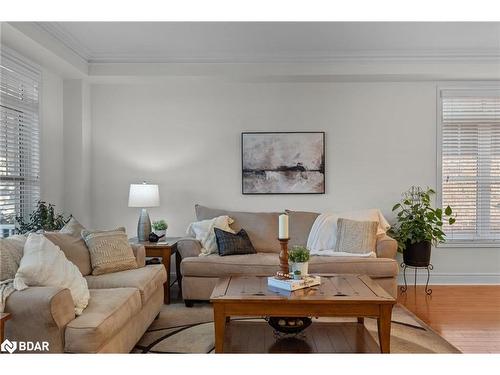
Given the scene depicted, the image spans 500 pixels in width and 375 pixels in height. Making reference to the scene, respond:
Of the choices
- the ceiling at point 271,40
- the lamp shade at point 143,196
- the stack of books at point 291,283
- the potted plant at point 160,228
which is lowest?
the stack of books at point 291,283

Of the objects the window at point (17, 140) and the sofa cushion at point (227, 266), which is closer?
the window at point (17, 140)

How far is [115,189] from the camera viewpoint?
5566 mm

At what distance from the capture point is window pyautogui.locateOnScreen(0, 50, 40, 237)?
4.20 meters

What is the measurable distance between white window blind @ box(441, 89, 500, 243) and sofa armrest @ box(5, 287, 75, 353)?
15.2 feet

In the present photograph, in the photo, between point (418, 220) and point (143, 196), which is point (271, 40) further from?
point (418, 220)

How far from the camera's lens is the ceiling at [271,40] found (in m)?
4.29

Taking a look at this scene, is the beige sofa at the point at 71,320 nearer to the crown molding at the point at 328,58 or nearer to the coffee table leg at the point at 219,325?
the coffee table leg at the point at 219,325

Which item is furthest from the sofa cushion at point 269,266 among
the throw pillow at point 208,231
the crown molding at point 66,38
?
the crown molding at point 66,38

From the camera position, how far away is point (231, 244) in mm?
4668

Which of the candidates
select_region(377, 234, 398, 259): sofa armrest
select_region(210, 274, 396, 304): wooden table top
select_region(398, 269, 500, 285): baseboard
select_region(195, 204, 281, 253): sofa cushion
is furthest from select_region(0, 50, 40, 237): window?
select_region(398, 269, 500, 285): baseboard

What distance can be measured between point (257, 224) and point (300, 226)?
480 millimetres

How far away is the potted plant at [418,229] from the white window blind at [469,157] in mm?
288

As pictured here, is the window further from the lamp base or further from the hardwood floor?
the hardwood floor
